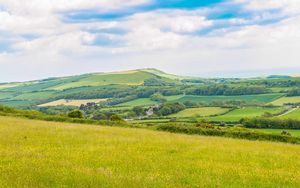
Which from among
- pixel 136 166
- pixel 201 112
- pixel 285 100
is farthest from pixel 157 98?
pixel 136 166

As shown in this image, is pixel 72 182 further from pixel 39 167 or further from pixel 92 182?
pixel 39 167

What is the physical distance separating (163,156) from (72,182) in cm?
713

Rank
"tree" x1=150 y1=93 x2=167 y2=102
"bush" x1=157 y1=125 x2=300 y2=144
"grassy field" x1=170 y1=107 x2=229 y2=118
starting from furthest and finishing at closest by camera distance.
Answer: "tree" x1=150 y1=93 x2=167 y2=102 < "grassy field" x1=170 y1=107 x2=229 y2=118 < "bush" x1=157 y1=125 x2=300 y2=144

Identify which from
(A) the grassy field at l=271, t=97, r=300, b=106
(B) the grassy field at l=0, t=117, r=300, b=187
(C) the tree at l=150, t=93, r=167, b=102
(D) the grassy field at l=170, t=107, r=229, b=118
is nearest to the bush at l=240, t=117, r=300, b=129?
(D) the grassy field at l=170, t=107, r=229, b=118

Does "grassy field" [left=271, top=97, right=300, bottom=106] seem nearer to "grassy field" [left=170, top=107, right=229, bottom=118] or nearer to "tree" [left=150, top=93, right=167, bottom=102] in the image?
"grassy field" [left=170, top=107, right=229, bottom=118]

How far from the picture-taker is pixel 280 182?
13.5m

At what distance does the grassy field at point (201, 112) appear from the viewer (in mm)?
119231

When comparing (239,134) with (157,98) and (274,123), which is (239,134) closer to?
(274,123)

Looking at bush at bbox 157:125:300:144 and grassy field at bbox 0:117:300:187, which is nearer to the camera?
grassy field at bbox 0:117:300:187

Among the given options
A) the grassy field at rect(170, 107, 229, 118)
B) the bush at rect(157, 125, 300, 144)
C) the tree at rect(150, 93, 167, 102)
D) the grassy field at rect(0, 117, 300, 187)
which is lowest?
the grassy field at rect(170, 107, 229, 118)

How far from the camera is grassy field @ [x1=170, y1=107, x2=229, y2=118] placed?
391 ft

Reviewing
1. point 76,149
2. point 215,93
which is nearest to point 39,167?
point 76,149

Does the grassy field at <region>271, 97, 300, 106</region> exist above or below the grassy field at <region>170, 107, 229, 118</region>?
above

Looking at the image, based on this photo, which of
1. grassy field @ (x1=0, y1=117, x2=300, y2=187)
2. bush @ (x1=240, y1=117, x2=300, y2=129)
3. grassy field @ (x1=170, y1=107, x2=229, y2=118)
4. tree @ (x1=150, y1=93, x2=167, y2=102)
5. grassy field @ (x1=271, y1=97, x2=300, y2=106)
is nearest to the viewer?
grassy field @ (x1=0, y1=117, x2=300, y2=187)
